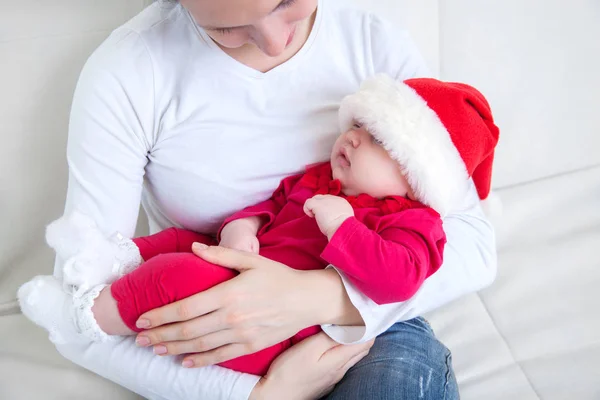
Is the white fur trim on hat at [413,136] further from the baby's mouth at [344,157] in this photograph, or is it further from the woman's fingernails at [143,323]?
the woman's fingernails at [143,323]

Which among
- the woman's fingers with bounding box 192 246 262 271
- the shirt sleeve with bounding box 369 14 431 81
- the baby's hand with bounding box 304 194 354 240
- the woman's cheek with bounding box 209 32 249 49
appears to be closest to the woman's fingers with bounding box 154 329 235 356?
the woman's fingers with bounding box 192 246 262 271

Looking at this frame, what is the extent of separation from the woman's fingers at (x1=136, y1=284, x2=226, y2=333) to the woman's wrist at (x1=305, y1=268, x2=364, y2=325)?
17 cm

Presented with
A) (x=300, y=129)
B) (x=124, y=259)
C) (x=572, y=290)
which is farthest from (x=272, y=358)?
(x=572, y=290)

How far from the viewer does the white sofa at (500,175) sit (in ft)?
4.26

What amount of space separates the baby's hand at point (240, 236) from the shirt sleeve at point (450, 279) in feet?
0.47

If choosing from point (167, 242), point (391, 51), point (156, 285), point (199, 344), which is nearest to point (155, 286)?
point (156, 285)

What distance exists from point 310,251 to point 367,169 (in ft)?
0.57

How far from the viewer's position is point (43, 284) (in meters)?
1.05

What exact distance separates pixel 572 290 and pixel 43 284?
43.6 inches

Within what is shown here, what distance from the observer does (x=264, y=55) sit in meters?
1.20

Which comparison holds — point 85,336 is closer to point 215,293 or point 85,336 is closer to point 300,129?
point 215,293

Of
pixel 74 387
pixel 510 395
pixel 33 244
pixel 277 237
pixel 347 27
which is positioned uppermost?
pixel 347 27

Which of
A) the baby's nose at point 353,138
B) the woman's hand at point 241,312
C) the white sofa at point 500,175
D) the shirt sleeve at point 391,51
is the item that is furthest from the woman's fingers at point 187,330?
the shirt sleeve at point 391,51

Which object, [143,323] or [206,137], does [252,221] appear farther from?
[143,323]
